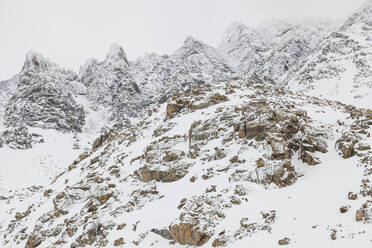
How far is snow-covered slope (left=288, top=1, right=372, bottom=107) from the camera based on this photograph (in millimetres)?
51906

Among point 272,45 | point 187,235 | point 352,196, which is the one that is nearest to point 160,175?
point 187,235

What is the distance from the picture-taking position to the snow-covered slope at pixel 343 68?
51906 millimetres

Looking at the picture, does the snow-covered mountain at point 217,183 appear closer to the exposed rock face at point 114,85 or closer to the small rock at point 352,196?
the small rock at point 352,196

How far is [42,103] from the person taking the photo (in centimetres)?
7506

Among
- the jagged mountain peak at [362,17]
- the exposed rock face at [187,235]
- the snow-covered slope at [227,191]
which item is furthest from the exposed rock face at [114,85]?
the jagged mountain peak at [362,17]

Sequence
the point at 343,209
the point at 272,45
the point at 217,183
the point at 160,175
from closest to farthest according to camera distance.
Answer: the point at 343,209
the point at 217,183
the point at 160,175
the point at 272,45

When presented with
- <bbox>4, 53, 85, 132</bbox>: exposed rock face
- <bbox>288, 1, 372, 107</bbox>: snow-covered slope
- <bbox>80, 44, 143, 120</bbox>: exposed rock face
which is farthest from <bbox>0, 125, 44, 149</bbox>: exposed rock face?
<bbox>288, 1, 372, 107</bbox>: snow-covered slope

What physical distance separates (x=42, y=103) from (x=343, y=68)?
79.0 metres

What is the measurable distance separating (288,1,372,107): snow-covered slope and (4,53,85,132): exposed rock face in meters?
61.2

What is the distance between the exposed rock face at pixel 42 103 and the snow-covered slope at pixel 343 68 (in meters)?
61.2

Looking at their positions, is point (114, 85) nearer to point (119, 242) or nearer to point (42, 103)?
point (42, 103)

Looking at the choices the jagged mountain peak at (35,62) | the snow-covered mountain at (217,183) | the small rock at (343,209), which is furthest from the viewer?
the jagged mountain peak at (35,62)

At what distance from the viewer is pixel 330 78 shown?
60844mm

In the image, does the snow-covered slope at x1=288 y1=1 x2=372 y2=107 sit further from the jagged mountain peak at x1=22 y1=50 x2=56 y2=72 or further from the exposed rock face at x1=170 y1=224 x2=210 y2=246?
the jagged mountain peak at x1=22 y1=50 x2=56 y2=72
